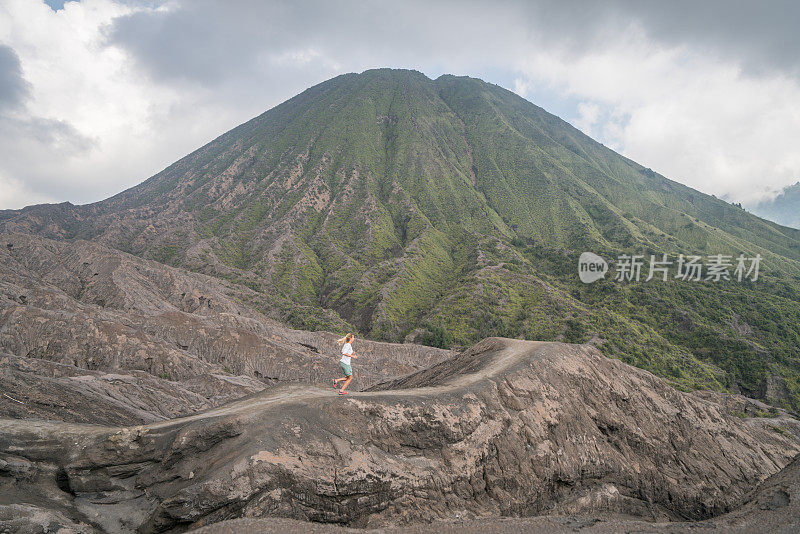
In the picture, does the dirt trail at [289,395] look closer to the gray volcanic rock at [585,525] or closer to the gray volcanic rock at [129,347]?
the gray volcanic rock at [585,525]

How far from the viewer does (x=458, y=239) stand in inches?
4998

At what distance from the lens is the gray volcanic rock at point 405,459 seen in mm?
9297

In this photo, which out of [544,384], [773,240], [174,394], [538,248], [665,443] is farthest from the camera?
[773,240]

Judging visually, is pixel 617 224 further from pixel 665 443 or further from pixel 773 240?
pixel 665 443

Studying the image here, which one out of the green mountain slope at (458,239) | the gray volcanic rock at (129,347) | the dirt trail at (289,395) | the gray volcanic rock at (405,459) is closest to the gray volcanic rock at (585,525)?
the gray volcanic rock at (405,459)

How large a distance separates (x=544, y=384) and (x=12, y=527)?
16.1 m

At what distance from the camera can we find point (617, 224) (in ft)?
427

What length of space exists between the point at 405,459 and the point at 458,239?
118365 mm

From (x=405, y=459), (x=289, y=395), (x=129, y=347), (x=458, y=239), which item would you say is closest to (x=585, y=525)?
(x=405, y=459)

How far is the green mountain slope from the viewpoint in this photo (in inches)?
2987

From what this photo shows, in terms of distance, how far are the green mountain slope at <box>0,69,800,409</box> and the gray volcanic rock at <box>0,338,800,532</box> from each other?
5634 cm

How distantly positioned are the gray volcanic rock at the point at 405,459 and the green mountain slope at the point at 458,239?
5634 cm

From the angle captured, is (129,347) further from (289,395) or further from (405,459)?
(405,459)

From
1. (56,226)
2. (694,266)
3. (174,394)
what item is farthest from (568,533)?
(56,226)
